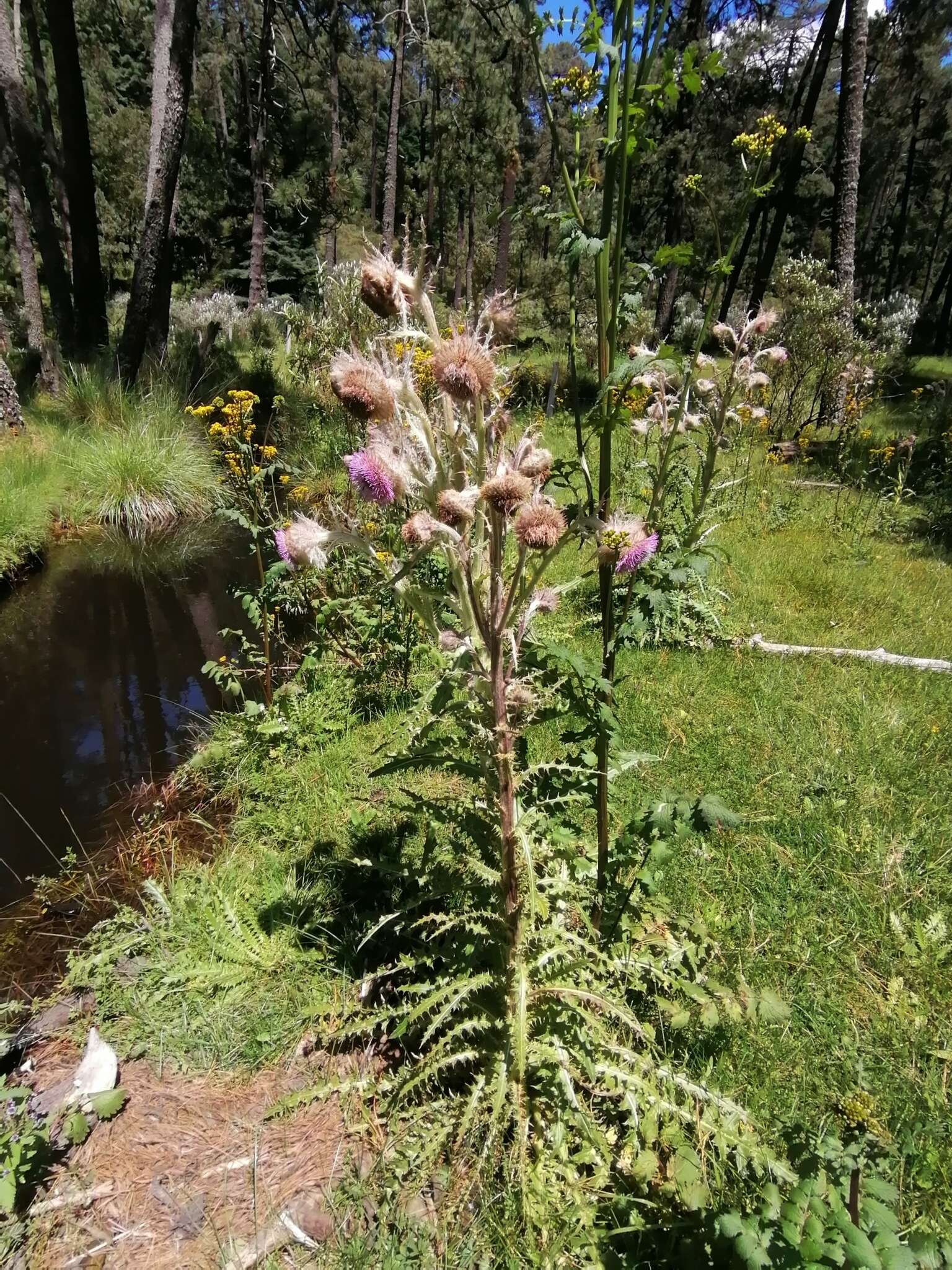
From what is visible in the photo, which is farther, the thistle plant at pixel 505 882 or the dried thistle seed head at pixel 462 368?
the thistle plant at pixel 505 882

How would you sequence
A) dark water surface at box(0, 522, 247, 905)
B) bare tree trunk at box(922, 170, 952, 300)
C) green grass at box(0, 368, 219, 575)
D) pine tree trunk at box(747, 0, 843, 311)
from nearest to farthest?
dark water surface at box(0, 522, 247, 905) < green grass at box(0, 368, 219, 575) < pine tree trunk at box(747, 0, 843, 311) < bare tree trunk at box(922, 170, 952, 300)

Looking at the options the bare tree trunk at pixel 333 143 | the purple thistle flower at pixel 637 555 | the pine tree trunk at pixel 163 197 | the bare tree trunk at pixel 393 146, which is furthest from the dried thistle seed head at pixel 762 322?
the bare tree trunk at pixel 333 143

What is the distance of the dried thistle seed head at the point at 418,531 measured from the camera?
3.80 feet

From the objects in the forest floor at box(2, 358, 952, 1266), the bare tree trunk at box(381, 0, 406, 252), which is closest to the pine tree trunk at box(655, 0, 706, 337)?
the bare tree trunk at box(381, 0, 406, 252)

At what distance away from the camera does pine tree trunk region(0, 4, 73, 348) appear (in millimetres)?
7625

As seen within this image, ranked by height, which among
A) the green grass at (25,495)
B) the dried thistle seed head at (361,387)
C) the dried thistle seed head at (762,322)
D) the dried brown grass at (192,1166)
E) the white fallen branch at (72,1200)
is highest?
the dried thistle seed head at (762,322)

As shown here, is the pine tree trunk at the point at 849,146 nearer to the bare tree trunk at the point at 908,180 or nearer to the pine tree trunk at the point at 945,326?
the pine tree trunk at the point at 945,326

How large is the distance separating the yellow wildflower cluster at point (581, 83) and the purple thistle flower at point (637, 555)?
953 mm

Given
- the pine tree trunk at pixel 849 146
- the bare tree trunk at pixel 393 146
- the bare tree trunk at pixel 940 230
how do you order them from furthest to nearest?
the bare tree trunk at pixel 940 230, the bare tree trunk at pixel 393 146, the pine tree trunk at pixel 849 146

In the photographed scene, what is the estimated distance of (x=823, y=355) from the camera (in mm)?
7695

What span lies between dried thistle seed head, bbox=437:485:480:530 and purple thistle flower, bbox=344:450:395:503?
14cm

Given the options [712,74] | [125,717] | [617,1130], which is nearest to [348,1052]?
[617,1130]

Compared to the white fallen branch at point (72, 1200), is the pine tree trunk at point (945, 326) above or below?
above

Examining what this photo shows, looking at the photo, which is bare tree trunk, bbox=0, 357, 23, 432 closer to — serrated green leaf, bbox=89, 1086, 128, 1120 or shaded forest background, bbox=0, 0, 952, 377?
shaded forest background, bbox=0, 0, 952, 377
